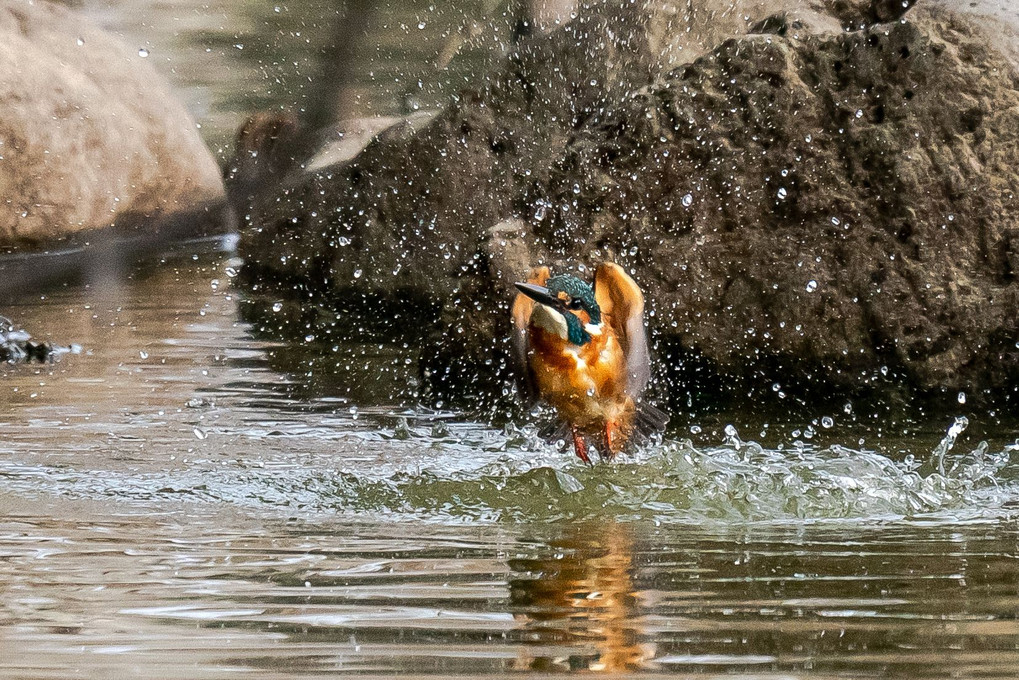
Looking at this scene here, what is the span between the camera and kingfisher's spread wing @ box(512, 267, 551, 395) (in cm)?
444

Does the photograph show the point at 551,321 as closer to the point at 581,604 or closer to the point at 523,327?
the point at 523,327

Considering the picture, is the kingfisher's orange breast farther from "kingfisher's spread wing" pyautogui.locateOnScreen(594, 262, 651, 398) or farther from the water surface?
the water surface

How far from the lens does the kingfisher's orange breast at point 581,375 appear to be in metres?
4.32

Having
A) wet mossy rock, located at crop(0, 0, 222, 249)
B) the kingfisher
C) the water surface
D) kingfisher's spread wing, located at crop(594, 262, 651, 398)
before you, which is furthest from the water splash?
wet mossy rock, located at crop(0, 0, 222, 249)

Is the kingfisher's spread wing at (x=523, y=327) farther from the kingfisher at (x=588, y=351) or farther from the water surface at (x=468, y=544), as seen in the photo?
the water surface at (x=468, y=544)

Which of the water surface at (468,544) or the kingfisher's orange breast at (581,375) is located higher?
the kingfisher's orange breast at (581,375)

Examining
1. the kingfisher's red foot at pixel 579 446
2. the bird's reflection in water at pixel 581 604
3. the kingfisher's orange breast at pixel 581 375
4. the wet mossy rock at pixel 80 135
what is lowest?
the bird's reflection in water at pixel 581 604

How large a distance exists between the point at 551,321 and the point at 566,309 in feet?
0.20

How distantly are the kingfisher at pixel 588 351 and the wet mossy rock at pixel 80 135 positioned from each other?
7.55 meters

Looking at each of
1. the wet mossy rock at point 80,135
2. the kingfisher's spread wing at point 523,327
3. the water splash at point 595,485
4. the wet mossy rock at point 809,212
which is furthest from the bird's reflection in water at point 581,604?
the wet mossy rock at point 80,135

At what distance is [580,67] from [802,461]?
4351 mm

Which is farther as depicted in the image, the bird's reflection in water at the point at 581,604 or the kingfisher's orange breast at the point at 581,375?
the kingfisher's orange breast at the point at 581,375

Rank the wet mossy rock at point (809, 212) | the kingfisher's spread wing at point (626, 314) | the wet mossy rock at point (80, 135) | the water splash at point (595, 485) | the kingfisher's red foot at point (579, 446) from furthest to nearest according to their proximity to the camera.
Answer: the wet mossy rock at point (80, 135) → the wet mossy rock at point (809, 212) → the kingfisher's red foot at point (579, 446) → the kingfisher's spread wing at point (626, 314) → the water splash at point (595, 485)

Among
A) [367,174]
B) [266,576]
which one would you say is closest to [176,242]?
[367,174]
